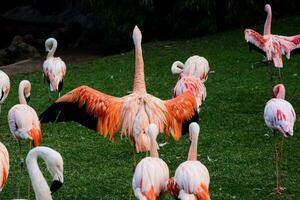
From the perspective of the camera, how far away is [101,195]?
21.0 feet

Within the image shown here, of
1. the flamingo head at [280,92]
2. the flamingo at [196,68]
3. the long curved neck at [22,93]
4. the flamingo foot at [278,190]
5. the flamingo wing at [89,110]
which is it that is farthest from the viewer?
the flamingo at [196,68]

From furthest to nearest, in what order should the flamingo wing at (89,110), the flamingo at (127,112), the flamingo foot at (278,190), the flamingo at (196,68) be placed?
the flamingo at (196,68) → the flamingo foot at (278,190) → the flamingo wing at (89,110) → the flamingo at (127,112)

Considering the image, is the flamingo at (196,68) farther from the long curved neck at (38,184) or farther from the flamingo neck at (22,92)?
the long curved neck at (38,184)

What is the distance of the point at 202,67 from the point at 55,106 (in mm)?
2157

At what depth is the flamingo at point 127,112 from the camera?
590cm

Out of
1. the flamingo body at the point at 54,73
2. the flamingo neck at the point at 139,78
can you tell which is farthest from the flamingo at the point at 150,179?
the flamingo body at the point at 54,73

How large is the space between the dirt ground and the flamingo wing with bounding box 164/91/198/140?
7.79 m

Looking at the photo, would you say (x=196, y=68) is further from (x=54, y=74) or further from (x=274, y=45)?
(x=54, y=74)

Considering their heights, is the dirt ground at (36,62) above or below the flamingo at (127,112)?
below

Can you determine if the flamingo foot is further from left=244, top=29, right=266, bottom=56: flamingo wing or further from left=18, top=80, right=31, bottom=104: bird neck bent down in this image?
left=244, top=29, right=266, bottom=56: flamingo wing

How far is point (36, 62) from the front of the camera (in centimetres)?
1480

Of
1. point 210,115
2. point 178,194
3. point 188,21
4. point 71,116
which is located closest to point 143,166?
point 178,194

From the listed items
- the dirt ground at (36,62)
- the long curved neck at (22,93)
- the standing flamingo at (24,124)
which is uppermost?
the long curved neck at (22,93)

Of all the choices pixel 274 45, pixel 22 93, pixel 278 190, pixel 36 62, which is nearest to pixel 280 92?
pixel 278 190
